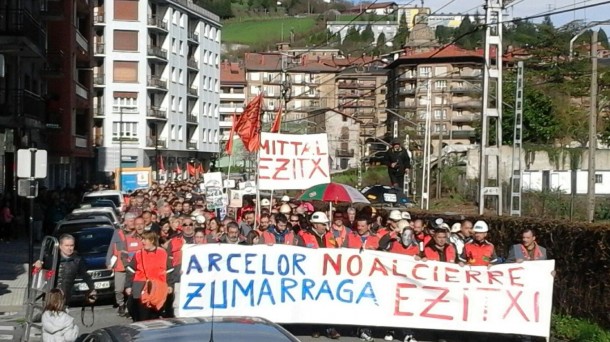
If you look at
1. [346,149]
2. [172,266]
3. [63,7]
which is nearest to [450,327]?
[172,266]

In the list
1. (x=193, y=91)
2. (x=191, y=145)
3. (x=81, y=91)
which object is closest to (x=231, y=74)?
(x=193, y=91)

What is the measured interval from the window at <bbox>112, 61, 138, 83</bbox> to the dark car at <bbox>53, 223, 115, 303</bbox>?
221 ft

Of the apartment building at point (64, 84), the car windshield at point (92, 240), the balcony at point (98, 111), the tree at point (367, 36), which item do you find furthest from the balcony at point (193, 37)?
the car windshield at point (92, 240)

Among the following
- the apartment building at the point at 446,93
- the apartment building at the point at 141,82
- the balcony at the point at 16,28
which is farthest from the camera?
the apartment building at the point at 446,93

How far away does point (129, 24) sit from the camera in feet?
294

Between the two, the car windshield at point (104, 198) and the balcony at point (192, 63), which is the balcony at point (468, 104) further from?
the car windshield at point (104, 198)

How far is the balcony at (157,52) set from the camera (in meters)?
90.2

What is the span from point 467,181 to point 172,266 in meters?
46.5

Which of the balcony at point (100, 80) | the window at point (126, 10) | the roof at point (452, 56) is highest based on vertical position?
the window at point (126, 10)

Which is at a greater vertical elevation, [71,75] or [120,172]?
[71,75]

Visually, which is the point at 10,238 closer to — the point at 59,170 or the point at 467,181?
the point at 59,170

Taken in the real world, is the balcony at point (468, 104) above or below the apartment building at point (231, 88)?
below

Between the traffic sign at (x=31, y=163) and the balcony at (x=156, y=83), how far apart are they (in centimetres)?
7146

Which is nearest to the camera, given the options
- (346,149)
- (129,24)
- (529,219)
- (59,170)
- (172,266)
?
(172,266)
